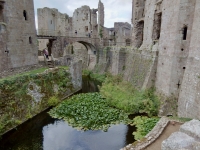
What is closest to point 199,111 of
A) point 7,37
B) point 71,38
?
point 7,37

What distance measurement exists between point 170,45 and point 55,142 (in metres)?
9.25

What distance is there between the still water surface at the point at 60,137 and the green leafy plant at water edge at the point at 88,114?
0.43 m

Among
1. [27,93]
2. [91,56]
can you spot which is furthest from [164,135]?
[91,56]

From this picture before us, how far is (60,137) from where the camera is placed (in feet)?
30.7

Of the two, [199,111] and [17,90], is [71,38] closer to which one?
[17,90]

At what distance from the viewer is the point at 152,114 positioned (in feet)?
Answer: 36.3

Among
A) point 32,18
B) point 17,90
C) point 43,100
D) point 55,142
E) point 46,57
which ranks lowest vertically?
point 55,142

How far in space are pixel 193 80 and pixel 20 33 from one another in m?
13.5

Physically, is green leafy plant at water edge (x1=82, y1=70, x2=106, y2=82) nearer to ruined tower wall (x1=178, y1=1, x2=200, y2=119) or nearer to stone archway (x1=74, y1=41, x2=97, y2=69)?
stone archway (x1=74, y1=41, x2=97, y2=69)

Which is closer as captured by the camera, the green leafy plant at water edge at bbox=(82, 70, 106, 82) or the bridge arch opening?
the green leafy plant at water edge at bbox=(82, 70, 106, 82)

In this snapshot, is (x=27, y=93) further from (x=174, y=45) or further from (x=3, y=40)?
(x=174, y=45)

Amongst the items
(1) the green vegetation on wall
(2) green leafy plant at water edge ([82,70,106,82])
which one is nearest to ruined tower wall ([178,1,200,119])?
(1) the green vegetation on wall

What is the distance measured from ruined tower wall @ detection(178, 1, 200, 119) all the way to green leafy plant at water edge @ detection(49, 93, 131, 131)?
3.56m

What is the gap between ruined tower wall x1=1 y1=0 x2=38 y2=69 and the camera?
1323 centimetres
